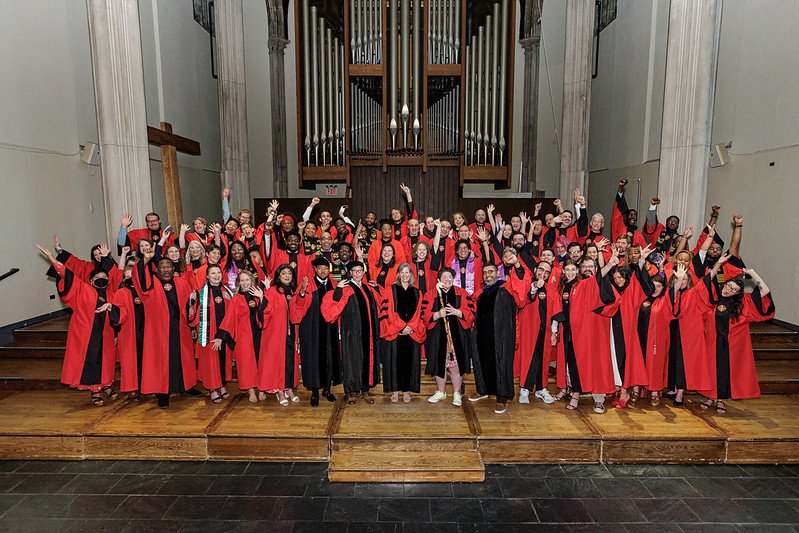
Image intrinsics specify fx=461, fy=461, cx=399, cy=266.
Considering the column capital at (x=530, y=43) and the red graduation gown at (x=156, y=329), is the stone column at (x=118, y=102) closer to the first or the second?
the red graduation gown at (x=156, y=329)

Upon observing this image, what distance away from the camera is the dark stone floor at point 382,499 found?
367 centimetres

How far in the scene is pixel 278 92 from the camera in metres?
11.8

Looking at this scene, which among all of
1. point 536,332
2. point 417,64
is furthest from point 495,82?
point 536,332

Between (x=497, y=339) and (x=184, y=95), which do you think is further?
(x=184, y=95)

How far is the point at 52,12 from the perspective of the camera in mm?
6930

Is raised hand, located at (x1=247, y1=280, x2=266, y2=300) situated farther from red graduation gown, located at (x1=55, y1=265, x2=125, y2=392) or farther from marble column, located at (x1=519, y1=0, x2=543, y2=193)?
marble column, located at (x1=519, y1=0, x2=543, y2=193)

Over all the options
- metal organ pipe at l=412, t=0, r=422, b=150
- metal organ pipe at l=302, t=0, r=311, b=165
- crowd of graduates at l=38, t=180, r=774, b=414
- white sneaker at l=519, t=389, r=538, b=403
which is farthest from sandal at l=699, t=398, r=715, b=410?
metal organ pipe at l=302, t=0, r=311, b=165

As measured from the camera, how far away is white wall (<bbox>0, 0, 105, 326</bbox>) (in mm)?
6324

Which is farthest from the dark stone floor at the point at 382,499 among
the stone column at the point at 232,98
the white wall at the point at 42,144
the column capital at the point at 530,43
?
the column capital at the point at 530,43

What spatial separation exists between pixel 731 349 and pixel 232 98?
35.0ft

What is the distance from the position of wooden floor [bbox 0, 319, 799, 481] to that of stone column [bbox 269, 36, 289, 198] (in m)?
7.97

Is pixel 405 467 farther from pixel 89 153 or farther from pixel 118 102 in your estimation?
pixel 89 153

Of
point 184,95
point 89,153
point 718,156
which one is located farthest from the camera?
point 184,95

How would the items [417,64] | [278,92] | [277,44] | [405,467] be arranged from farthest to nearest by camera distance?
[278,92], [277,44], [417,64], [405,467]
